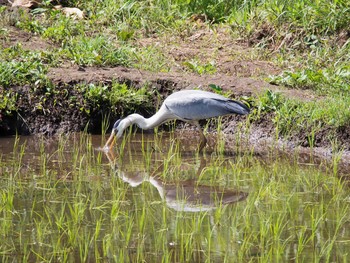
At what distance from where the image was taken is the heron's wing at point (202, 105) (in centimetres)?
933

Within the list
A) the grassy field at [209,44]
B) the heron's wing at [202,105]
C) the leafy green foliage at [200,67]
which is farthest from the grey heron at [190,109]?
the leafy green foliage at [200,67]

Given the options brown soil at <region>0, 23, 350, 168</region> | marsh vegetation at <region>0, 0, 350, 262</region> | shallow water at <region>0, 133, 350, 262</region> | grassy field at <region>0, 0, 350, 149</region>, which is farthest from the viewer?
brown soil at <region>0, 23, 350, 168</region>

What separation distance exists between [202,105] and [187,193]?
1999 millimetres

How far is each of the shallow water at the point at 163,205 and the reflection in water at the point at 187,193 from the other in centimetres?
1

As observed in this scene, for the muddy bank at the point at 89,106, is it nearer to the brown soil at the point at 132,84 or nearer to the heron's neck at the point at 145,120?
the brown soil at the point at 132,84

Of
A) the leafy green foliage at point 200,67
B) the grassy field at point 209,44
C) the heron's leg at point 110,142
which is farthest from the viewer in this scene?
the leafy green foliage at point 200,67

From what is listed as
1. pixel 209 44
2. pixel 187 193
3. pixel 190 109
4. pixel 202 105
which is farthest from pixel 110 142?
pixel 209 44

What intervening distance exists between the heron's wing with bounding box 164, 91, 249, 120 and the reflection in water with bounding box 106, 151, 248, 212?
1310mm

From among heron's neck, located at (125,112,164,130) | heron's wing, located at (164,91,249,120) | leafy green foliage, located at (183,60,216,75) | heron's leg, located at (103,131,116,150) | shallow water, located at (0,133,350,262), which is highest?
leafy green foliage, located at (183,60,216,75)

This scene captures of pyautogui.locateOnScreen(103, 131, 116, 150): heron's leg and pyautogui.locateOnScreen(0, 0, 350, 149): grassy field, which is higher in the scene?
pyautogui.locateOnScreen(0, 0, 350, 149): grassy field

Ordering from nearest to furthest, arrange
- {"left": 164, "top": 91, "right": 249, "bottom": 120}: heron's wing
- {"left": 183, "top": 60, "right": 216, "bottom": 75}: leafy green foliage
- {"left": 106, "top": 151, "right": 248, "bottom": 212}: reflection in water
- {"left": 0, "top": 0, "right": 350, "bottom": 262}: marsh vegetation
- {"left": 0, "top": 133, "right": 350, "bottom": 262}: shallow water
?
{"left": 0, "top": 133, "right": 350, "bottom": 262}: shallow water < {"left": 0, "top": 0, "right": 350, "bottom": 262}: marsh vegetation < {"left": 106, "top": 151, "right": 248, "bottom": 212}: reflection in water < {"left": 164, "top": 91, "right": 249, "bottom": 120}: heron's wing < {"left": 183, "top": 60, "right": 216, "bottom": 75}: leafy green foliage

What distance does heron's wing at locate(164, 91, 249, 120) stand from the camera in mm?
9328

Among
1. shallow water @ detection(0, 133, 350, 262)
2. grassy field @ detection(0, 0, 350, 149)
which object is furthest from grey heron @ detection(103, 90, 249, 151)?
grassy field @ detection(0, 0, 350, 149)

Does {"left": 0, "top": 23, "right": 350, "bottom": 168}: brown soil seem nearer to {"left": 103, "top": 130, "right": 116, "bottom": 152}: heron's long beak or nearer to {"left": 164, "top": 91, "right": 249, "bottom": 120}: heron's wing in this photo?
{"left": 103, "top": 130, "right": 116, "bottom": 152}: heron's long beak
